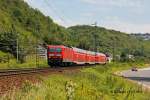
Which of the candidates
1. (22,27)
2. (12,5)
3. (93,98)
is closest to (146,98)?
(93,98)

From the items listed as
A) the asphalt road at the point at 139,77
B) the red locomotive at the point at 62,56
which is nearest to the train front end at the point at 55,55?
the red locomotive at the point at 62,56

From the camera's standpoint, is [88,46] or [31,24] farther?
[88,46]

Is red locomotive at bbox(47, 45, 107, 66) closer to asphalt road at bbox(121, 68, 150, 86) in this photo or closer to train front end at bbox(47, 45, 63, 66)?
train front end at bbox(47, 45, 63, 66)

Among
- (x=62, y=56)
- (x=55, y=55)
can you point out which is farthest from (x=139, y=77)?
(x=62, y=56)

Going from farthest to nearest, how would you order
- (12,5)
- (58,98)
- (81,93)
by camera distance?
(12,5) → (81,93) → (58,98)

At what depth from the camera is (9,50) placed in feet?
298

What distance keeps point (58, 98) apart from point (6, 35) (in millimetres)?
70629

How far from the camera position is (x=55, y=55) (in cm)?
6919

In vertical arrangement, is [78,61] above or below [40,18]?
below

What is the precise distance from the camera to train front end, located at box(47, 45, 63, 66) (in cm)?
6869

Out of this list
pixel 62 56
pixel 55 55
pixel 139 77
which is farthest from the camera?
pixel 139 77

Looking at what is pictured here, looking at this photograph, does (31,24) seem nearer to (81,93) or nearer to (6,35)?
(6,35)

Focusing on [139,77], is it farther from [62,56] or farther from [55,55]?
[62,56]

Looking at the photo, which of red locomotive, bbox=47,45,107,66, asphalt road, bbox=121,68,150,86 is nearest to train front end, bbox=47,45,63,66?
red locomotive, bbox=47,45,107,66
